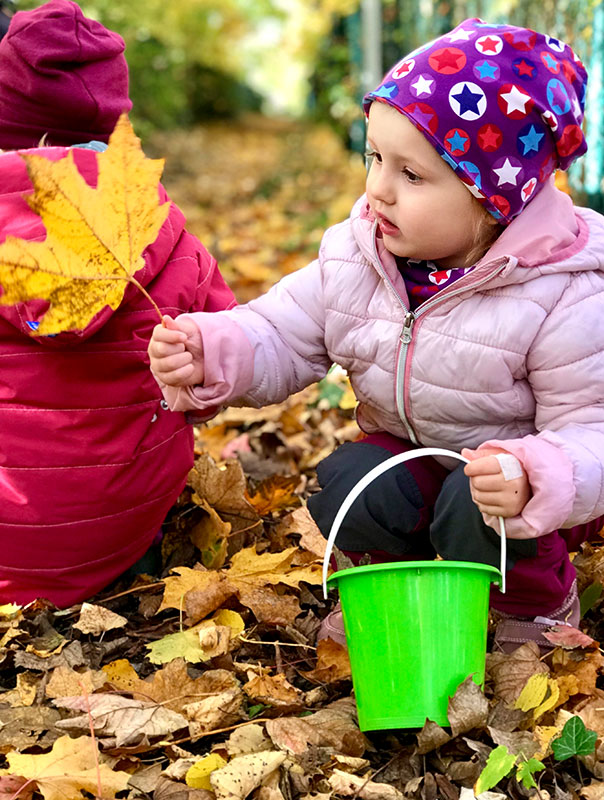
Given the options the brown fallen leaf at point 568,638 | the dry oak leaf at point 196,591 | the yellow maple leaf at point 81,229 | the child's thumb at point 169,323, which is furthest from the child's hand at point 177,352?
the brown fallen leaf at point 568,638

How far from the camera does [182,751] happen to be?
1.68 meters

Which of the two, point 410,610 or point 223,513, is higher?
point 410,610

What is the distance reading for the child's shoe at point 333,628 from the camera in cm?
203

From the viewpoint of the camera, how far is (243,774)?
1559 millimetres

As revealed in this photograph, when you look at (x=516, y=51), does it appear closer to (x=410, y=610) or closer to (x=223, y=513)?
(x=410, y=610)

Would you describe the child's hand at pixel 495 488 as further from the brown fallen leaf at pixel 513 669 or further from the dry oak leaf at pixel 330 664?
the dry oak leaf at pixel 330 664

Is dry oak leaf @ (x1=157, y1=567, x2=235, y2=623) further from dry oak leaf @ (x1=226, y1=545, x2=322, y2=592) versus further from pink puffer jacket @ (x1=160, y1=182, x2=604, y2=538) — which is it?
pink puffer jacket @ (x1=160, y1=182, x2=604, y2=538)

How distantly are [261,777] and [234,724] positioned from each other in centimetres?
19

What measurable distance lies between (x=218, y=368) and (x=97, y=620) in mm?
642

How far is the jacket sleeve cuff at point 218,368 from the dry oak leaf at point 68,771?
635 millimetres

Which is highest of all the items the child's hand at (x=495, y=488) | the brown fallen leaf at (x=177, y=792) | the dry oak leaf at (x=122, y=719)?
the child's hand at (x=495, y=488)

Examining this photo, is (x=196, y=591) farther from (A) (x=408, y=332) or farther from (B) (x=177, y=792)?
(A) (x=408, y=332)

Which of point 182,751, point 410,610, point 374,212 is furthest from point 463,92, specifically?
point 182,751

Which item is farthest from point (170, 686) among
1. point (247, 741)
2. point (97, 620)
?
point (97, 620)
